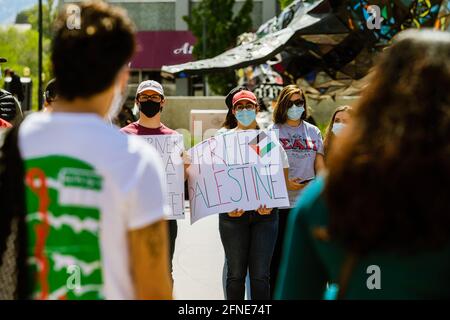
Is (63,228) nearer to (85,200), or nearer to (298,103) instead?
(85,200)

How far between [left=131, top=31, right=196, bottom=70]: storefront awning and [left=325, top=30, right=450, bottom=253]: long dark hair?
41.7 meters

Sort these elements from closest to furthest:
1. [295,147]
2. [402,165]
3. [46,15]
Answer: [402,165], [295,147], [46,15]

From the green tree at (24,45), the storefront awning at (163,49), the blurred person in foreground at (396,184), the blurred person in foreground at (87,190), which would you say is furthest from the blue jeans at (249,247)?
the green tree at (24,45)

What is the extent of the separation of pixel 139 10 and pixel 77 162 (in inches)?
1779

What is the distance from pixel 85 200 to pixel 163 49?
140 feet

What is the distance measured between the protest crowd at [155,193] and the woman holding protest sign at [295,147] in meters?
4.00

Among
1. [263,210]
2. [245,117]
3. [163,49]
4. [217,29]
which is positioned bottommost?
[263,210]

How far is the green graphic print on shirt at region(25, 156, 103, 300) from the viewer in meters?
2.36

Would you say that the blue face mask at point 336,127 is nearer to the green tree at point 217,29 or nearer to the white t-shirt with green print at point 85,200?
the white t-shirt with green print at point 85,200

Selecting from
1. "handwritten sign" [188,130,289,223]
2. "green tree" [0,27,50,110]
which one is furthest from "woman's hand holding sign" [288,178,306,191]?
"green tree" [0,27,50,110]

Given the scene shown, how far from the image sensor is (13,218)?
245cm

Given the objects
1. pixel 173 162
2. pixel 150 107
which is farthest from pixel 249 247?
pixel 150 107

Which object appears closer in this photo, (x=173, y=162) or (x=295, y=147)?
(x=173, y=162)

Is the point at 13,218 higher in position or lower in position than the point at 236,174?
lower
